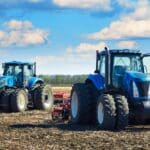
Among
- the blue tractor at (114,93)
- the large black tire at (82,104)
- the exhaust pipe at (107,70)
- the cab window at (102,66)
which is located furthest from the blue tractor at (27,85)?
the exhaust pipe at (107,70)

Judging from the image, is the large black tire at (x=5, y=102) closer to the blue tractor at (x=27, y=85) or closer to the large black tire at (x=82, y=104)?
the blue tractor at (x=27, y=85)

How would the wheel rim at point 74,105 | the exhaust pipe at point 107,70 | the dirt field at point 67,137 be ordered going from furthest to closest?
1. the wheel rim at point 74,105
2. the exhaust pipe at point 107,70
3. the dirt field at point 67,137

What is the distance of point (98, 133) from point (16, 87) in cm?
1370

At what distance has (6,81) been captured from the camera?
1121 inches

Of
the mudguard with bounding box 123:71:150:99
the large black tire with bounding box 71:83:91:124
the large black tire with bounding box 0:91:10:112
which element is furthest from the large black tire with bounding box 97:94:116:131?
the large black tire with bounding box 0:91:10:112

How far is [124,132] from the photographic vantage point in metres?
16.0

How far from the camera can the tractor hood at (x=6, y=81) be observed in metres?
28.4

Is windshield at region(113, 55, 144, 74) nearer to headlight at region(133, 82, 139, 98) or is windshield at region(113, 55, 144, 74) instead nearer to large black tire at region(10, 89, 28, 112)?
headlight at region(133, 82, 139, 98)

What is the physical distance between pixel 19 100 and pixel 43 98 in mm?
2012

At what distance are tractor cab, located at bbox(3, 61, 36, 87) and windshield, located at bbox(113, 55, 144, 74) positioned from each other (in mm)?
11290

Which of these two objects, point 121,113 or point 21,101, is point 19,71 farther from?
point 121,113

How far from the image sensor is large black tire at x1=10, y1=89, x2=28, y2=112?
87.5 ft

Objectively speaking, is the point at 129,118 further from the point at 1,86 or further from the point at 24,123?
the point at 1,86

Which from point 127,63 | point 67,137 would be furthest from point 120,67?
point 67,137
